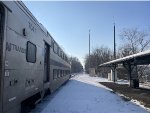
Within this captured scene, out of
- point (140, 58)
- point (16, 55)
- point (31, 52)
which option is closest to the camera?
point (16, 55)

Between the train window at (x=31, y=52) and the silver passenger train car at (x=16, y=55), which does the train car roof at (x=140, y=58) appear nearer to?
the train window at (x=31, y=52)

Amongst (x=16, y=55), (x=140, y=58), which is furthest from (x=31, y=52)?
(x=140, y=58)

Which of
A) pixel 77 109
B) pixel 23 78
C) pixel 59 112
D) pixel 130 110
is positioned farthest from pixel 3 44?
pixel 130 110

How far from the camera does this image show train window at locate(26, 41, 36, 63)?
8214 millimetres

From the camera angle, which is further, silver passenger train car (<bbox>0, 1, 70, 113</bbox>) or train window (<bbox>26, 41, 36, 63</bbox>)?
train window (<bbox>26, 41, 36, 63</bbox>)

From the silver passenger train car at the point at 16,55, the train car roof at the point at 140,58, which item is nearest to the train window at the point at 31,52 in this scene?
the silver passenger train car at the point at 16,55

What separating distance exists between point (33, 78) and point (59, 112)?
2331mm

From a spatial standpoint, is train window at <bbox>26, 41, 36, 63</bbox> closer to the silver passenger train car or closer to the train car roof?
the silver passenger train car

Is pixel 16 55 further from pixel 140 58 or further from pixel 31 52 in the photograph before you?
pixel 140 58

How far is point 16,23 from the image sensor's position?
674 cm

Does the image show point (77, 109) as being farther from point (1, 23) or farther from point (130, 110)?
point (1, 23)

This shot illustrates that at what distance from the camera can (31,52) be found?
8727 millimetres

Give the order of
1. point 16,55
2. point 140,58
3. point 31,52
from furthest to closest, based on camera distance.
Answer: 1. point 140,58
2. point 31,52
3. point 16,55

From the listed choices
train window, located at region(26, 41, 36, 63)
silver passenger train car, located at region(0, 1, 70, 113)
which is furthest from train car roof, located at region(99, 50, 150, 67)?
silver passenger train car, located at region(0, 1, 70, 113)
